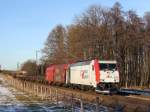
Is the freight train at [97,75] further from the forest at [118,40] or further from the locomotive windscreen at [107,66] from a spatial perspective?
the forest at [118,40]

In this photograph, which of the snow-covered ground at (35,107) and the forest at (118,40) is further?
the forest at (118,40)

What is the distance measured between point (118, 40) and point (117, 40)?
274 millimetres

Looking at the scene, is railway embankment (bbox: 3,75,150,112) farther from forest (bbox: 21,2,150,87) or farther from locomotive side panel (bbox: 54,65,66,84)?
forest (bbox: 21,2,150,87)

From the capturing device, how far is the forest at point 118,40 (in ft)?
246

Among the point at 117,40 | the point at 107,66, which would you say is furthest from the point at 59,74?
the point at 107,66

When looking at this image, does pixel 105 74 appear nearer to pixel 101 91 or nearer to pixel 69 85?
pixel 101 91

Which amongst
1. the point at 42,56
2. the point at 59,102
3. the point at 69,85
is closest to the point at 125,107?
the point at 59,102

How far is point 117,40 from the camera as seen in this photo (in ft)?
248

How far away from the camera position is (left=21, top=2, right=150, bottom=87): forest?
75.0 metres

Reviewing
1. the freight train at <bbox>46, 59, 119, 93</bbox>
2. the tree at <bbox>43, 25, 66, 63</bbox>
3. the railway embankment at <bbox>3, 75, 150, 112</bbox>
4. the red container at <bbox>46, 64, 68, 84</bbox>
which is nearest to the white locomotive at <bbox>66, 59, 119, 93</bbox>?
the freight train at <bbox>46, 59, 119, 93</bbox>

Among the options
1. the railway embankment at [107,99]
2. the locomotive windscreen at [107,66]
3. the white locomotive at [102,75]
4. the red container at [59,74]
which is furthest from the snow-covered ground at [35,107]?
the red container at [59,74]

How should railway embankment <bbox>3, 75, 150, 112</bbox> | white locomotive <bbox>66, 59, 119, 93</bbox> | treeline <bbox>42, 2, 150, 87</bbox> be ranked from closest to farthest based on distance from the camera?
railway embankment <bbox>3, 75, 150, 112</bbox> → white locomotive <bbox>66, 59, 119, 93</bbox> → treeline <bbox>42, 2, 150, 87</bbox>

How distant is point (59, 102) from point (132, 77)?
2123 inches

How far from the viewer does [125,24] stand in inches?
2948
